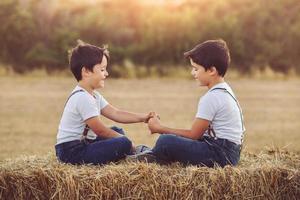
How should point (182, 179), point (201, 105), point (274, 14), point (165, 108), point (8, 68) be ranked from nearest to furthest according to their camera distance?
point (182, 179) → point (201, 105) → point (165, 108) → point (8, 68) → point (274, 14)

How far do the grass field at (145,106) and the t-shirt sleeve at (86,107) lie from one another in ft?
8.33

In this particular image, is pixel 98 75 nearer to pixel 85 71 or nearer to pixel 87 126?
pixel 85 71

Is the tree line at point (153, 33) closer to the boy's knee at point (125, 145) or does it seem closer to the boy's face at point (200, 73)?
the boy's face at point (200, 73)

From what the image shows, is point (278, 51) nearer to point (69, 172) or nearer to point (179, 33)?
point (179, 33)

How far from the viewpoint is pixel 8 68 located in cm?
2264

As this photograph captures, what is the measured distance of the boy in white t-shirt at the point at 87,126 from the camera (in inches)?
211

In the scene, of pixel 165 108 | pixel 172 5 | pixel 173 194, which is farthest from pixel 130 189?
pixel 172 5

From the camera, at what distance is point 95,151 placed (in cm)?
536

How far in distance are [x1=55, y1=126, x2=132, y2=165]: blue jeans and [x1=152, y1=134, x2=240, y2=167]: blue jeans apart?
0.24m

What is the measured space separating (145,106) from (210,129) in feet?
31.3

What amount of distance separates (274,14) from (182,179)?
2087 centimetres

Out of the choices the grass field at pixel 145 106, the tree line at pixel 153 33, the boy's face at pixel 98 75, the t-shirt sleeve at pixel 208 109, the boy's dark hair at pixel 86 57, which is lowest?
the grass field at pixel 145 106

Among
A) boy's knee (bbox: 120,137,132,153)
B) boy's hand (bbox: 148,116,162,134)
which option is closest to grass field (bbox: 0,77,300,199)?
boy's knee (bbox: 120,137,132,153)

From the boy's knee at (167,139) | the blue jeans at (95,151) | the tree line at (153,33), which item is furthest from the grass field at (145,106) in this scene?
the blue jeans at (95,151)
